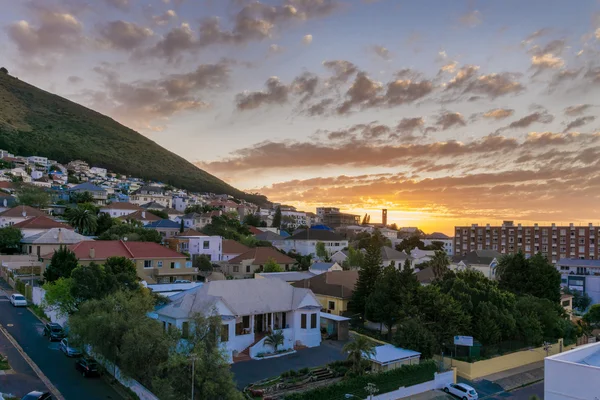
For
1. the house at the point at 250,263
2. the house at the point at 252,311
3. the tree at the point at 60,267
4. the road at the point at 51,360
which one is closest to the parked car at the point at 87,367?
the road at the point at 51,360

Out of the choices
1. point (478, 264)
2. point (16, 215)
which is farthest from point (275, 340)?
point (478, 264)

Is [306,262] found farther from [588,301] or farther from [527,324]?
[588,301]

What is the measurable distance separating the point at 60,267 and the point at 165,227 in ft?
139

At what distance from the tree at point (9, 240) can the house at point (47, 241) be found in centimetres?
62

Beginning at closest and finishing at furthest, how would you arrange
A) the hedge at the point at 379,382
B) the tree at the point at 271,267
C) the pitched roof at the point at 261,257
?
the hedge at the point at 379,382
the tree at the point at 271,267
the pitched roof at the point at 261,257

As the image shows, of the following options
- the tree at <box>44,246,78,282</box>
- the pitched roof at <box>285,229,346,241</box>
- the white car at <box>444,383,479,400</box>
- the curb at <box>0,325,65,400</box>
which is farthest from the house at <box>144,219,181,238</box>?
the white car at <box>444,383,479,400</box>

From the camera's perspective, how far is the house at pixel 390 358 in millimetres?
27844

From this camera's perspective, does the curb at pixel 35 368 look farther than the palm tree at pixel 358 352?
No

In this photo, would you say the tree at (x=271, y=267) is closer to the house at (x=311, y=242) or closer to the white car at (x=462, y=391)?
the house at (x=311, y=242)

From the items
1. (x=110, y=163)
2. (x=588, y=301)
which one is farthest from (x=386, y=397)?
(x=110, y=163)

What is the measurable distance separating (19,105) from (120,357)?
20897cm

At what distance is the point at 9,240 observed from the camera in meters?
53.7

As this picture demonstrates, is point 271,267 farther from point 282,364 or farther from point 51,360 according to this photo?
point 51,360

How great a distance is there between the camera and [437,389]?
28953mm
